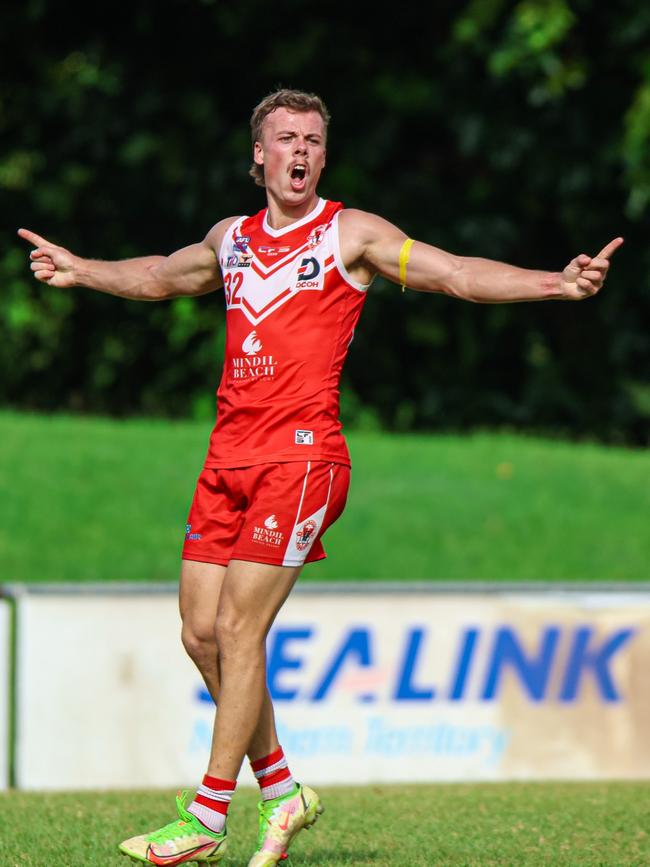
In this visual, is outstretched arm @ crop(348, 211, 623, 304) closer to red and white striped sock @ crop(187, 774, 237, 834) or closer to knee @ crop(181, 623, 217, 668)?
knee @ crop(181, 623, 217, 668)

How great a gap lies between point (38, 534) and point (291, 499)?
30.9 ft

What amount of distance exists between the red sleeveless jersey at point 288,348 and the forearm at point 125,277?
59 centimetres

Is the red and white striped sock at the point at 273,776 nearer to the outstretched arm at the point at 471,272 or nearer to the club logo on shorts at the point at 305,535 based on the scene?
the club logo on shorts at the point at 305,535

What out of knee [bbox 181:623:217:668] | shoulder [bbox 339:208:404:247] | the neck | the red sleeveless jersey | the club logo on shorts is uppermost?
the neck

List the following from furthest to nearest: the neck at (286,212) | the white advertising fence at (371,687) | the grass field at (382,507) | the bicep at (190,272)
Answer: the grass field at (382,507)
the white advertising fence at (371,687)
the bicep at (190,272)
the neck at (286,212)

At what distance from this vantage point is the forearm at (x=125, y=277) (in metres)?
5.66

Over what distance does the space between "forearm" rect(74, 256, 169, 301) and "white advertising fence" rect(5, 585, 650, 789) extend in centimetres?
344

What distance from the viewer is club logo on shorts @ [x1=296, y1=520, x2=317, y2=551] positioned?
505 centimetres

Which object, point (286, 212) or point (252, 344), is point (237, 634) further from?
point (286, 212)

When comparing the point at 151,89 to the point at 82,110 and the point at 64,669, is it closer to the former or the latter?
the point at 82,110

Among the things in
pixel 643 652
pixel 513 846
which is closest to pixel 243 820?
pixel 513 846

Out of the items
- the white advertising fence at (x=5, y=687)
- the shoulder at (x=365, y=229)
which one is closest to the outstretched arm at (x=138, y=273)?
the shoulder at (x=365, y=229)

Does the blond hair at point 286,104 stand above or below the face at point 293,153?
above

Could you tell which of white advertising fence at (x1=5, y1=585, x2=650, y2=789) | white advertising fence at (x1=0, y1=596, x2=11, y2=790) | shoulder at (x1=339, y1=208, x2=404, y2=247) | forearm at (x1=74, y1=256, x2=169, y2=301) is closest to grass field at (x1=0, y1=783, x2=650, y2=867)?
white advertising fence at (x1=0, y1=596, x2=11, y2=790)
